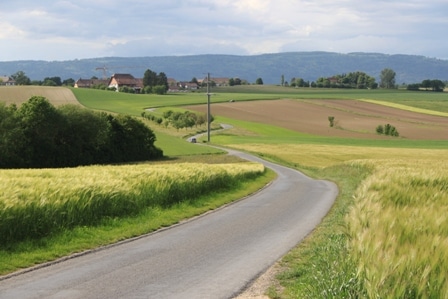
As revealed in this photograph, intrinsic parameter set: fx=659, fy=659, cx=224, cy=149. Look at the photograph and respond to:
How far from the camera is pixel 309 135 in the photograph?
432 feet

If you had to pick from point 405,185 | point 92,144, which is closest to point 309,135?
point 92,144

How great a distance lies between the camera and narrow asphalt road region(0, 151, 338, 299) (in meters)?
12.6

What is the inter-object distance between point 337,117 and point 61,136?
99.5 meters

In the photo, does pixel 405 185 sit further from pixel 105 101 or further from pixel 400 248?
pixel 105 101

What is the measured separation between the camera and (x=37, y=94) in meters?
157

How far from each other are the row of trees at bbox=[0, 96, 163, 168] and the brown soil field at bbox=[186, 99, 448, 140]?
61325mm

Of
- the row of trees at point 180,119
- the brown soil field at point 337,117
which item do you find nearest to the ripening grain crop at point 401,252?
the brown soil field at point 337,117

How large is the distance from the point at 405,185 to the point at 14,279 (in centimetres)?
1406

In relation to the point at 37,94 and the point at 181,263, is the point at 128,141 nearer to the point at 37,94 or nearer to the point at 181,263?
the point at 181,263

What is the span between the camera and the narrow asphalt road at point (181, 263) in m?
12.6

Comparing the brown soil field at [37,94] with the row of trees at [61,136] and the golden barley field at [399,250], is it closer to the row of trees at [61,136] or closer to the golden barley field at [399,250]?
the row of trees at [61,136]

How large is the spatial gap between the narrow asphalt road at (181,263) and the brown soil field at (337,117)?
10726 centimetres

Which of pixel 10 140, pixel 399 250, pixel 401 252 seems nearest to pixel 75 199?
pixel 399 250

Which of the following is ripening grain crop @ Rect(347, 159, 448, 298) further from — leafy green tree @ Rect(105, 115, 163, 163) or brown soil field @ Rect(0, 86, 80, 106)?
brown soil field @ Rect(0, 86, 80, 106)
